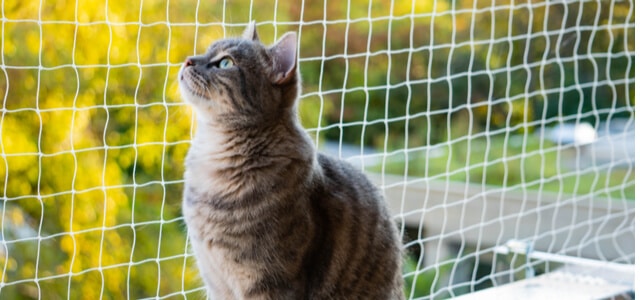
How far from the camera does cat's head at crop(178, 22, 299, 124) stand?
1.39m

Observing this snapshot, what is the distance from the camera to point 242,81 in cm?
139

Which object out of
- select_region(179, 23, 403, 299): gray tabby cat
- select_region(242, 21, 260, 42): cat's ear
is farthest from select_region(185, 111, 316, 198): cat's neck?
select_region(242, 21, 260, 42): cat's ear

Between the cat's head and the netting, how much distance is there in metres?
0.39

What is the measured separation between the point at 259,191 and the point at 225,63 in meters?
0.20

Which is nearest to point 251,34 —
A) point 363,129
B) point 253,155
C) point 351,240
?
point 253,155

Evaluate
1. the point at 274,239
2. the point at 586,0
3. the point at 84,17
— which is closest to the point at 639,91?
the point at 274,239

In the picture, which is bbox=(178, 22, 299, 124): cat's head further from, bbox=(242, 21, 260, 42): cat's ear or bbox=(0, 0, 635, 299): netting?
bbox=(0, 0, 635, 299): netting

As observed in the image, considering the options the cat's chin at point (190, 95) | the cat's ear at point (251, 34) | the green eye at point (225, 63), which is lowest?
the cat's chin at point (190, 95)

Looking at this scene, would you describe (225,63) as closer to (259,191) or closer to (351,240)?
(259,191)

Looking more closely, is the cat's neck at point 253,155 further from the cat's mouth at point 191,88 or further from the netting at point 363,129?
the netting at point 363,129

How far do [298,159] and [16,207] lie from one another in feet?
4.37

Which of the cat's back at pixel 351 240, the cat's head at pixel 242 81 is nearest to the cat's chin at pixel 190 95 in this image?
the cat's head at pixel 242 81

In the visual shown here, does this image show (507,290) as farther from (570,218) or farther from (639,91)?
(570,218)

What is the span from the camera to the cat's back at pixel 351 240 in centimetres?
142
